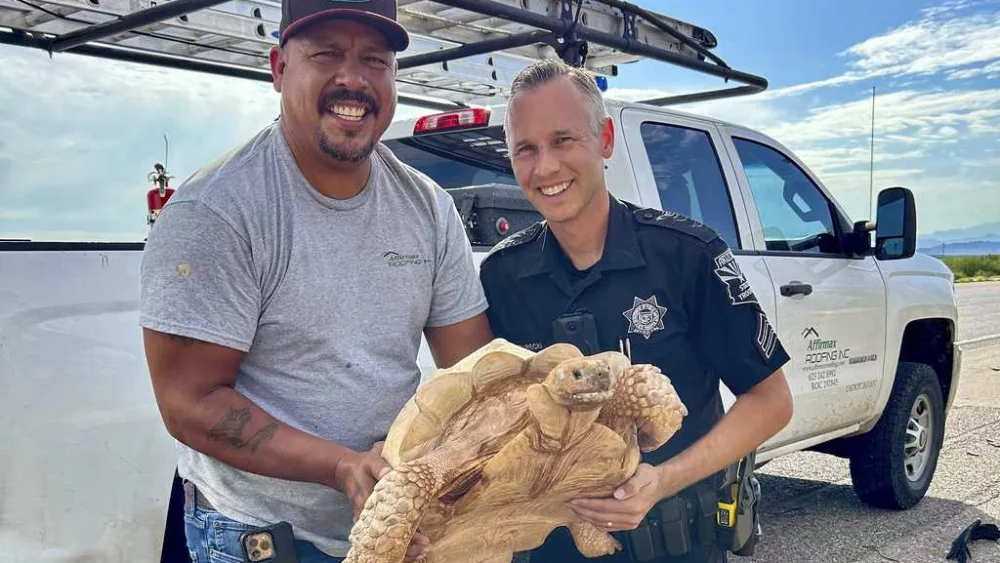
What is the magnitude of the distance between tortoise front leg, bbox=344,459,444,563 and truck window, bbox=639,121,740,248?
8.09 ft

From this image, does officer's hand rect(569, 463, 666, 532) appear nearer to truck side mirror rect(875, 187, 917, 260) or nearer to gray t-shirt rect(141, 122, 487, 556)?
gray t-shirt rect(141, 122, 487, 556)

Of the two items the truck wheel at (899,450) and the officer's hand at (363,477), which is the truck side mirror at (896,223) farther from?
the officer's hand at (363,477)

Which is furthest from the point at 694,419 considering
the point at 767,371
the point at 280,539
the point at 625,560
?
the point at 280,539

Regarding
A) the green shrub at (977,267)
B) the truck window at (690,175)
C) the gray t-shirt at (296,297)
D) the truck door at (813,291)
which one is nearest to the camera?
the gray t-shirt at (296,297)

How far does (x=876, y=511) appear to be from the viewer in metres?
5.16

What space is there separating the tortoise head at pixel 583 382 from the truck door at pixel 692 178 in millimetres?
2246

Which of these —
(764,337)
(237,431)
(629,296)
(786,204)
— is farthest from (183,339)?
(786,204)

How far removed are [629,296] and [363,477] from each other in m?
0.80

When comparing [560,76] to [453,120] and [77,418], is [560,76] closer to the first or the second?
[77,418]

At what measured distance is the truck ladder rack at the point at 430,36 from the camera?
3373mm

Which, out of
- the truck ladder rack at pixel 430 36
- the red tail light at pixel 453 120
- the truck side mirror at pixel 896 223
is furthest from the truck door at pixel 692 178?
the truck side mirror at pixel 896 223

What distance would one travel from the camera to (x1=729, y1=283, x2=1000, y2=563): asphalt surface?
445 centimetres

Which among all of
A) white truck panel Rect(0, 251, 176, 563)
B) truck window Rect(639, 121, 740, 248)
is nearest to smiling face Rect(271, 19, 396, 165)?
white truck panel Rect(0, 251, 176, 563)

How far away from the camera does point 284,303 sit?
5.82ft
